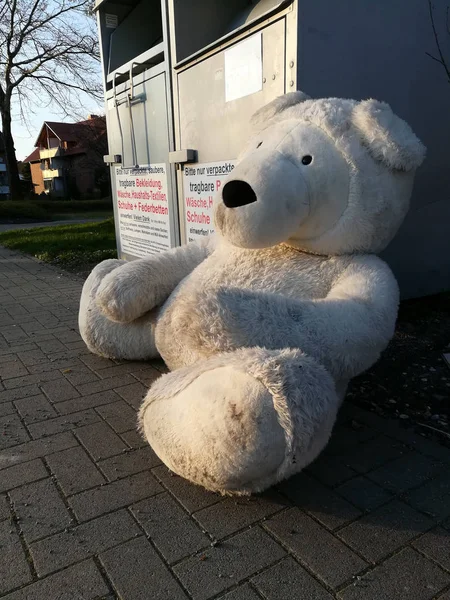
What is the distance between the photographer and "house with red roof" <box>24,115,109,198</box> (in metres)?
36.5

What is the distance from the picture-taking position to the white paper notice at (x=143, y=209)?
478 cm

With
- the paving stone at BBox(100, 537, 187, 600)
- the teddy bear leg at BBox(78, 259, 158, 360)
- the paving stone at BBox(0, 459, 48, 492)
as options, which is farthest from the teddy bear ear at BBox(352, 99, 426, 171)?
the paving stone at BBox(0, 459, 48, 492)

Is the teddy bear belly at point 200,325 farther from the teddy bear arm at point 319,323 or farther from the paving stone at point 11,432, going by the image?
the paving stone at point 11,432

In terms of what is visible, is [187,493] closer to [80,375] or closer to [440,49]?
[80,375]

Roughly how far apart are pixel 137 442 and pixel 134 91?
3.83 m

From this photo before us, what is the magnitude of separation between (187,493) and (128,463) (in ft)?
1.25

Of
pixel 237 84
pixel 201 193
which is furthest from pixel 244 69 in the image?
pixel 201 193

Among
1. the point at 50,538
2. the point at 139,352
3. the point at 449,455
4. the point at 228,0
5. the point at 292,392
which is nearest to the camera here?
the point at 292,392

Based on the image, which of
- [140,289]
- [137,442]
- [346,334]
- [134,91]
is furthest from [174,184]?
[346,334]

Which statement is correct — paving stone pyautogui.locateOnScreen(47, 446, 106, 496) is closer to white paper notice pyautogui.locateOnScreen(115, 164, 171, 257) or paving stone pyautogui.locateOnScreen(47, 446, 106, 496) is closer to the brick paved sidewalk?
the brick paved sidewalk

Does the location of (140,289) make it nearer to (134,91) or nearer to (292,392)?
(292,392)

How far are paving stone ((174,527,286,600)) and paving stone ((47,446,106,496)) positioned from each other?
653 millimetres

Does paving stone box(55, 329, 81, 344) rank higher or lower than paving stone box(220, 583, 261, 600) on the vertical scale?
lower

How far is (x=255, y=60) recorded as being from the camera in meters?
3.25
